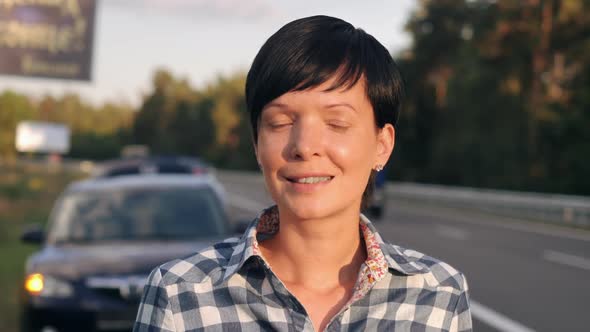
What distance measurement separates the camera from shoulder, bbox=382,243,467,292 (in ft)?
7.20

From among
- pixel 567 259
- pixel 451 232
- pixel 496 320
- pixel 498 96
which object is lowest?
pixel 451 232

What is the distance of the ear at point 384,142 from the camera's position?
2375 millimetres

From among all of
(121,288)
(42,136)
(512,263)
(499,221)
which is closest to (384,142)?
(121,288)

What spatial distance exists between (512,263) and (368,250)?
12525mm

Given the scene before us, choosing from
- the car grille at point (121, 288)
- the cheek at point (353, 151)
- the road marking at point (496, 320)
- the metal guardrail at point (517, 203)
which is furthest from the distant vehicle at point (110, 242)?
the metal guardrail at point (517, 203)

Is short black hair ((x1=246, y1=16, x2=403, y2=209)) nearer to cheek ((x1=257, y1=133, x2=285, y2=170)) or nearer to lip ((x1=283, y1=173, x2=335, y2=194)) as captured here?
cheek ((x1=257, y1=133, x2=285, y2=170))

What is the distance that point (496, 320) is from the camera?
358 inches

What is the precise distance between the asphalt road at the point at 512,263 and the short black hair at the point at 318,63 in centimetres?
543

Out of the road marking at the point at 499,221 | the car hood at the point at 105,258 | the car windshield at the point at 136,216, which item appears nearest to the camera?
the car hood at the point at 105,258

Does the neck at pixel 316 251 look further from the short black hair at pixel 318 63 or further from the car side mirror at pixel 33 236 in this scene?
the car side mirror at pixel 33 236

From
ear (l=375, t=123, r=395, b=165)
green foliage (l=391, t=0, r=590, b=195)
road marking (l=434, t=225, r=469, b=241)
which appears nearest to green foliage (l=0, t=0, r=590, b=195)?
green foliage (l=391, t=0, r=590, b=195)

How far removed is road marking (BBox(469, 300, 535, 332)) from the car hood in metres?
3.53

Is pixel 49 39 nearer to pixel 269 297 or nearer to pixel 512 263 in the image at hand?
pixel 512 263

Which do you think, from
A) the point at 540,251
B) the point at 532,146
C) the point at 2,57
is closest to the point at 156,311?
the point at 540,251
